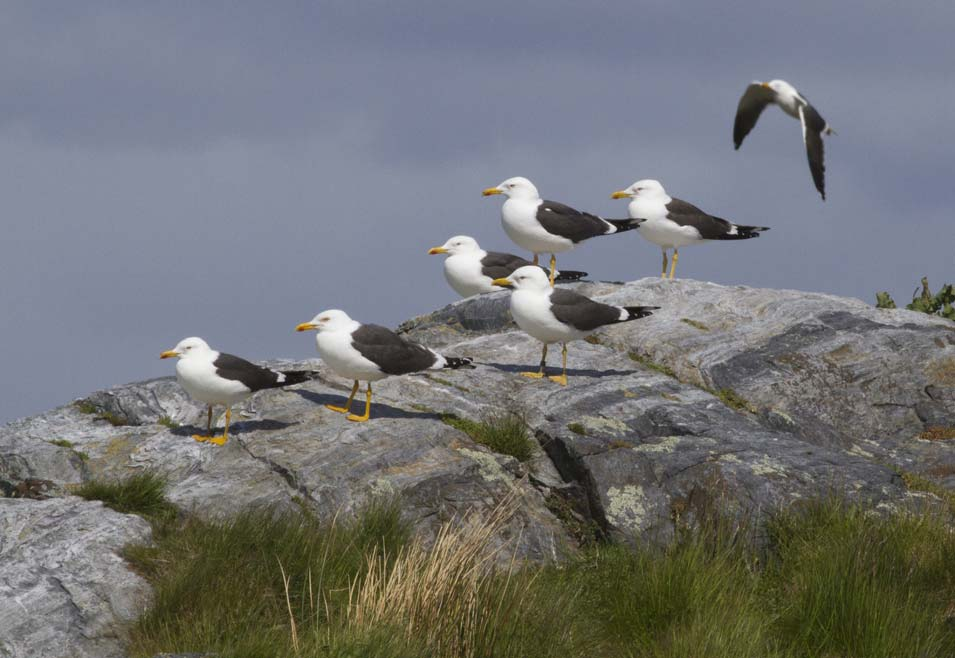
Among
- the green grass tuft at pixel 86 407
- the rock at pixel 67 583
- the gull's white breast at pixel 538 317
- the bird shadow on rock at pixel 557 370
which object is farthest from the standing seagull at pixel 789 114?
the rock at pixel 67 583

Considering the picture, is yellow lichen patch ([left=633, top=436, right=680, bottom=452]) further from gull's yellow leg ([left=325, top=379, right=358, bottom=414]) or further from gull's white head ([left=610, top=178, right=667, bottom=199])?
gull's white head ([left=610, top=178, right=667, bottom=199])

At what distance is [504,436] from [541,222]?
18.9ft

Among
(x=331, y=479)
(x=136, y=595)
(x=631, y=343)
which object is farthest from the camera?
(x=631, y=343)

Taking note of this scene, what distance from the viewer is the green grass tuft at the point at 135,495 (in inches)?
421

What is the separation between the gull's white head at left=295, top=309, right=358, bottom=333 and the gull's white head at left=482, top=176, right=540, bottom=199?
5.36m

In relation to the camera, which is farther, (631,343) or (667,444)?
(631,343)

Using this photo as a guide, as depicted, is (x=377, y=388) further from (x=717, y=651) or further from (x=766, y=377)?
(x=717, y=651)

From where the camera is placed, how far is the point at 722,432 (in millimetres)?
12258

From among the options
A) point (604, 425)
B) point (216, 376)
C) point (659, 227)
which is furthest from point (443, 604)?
point (659, 227)

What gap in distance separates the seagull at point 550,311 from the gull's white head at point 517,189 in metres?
3.82

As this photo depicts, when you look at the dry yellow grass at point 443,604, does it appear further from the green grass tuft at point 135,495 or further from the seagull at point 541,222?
the seagull at point 541,222

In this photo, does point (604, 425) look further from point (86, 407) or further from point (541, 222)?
point (86, 407)

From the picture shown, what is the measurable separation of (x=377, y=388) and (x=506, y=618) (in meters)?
5.68

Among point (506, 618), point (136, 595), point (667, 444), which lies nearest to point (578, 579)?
point (506, 618)
